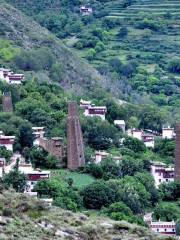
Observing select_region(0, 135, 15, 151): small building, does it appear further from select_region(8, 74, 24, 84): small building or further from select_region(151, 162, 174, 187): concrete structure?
select_region(8, 74, 24, 84): small building

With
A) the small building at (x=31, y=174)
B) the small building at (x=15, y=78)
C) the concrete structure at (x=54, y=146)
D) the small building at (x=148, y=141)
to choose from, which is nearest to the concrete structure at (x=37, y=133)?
the concrete structure at (x=54, y=146)

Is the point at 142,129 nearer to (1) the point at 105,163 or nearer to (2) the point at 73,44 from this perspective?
(1) the point at 105,163

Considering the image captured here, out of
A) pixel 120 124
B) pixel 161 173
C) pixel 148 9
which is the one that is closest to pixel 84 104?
pixel 120 124

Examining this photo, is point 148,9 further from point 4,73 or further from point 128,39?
point 4,73

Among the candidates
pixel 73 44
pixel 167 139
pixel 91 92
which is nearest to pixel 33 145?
pixel 167 139

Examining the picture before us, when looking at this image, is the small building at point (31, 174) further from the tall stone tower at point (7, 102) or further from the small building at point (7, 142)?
the tall stone tower at point (7, 102)

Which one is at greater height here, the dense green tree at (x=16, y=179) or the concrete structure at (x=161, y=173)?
the dense green tree at (x=16, y=179)
